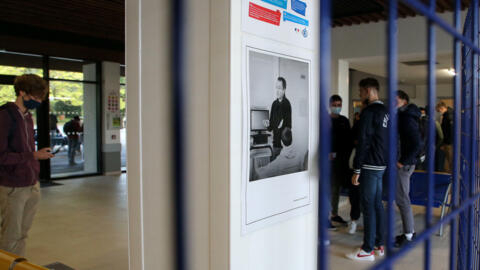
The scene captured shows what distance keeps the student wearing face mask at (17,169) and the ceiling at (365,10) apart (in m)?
4.87

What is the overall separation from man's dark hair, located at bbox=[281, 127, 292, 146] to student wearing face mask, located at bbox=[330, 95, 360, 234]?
2903 mm

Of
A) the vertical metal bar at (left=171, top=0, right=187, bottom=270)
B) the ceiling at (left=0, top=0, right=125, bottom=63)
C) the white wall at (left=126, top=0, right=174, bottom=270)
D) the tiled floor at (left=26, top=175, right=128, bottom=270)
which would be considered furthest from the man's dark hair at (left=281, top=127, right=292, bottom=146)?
the ceiling at (left=0, top=0, right=125, bottom=63)

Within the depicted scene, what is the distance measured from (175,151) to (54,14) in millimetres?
7668

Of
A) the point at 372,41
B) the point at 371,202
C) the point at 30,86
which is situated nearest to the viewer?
the point at 30,86

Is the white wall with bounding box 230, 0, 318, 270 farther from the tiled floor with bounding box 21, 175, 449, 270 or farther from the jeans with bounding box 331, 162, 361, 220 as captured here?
the jeans with bounding box 331, 162, 361, 220

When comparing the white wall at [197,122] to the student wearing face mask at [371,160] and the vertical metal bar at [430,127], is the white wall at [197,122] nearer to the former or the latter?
the vertical metal bar at [430,127]

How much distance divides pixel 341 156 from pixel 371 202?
1.28 meters

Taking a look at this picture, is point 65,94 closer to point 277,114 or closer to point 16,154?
point 16,154

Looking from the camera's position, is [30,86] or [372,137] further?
[372,137]

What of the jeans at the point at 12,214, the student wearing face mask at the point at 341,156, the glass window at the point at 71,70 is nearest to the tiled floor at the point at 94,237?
the student wearing face mask at the point at 341,156

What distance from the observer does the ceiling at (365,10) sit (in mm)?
6586

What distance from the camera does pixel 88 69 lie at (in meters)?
9.70

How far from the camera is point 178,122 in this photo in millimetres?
404

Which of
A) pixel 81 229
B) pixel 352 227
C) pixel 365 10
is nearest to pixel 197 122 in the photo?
pixel 352 227
